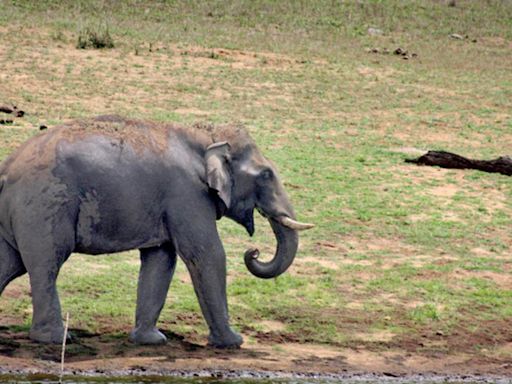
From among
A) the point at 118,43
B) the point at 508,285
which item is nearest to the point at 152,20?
the point at 118,43

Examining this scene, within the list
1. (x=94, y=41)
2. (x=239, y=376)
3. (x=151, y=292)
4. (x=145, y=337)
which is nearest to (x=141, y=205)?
(x=151, y=292)

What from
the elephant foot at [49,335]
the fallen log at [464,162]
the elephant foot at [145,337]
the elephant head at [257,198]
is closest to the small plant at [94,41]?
the fallen log at [464,162]

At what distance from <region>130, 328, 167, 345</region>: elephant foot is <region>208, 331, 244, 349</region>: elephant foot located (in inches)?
18.3

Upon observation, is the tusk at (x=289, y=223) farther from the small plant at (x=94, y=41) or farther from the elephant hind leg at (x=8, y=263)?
the small plant at (x=94, y=41)

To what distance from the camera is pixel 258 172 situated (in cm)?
1410

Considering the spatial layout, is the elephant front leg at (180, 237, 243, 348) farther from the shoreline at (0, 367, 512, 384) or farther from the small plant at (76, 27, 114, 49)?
the small plant at (76, 27, 114, 49)

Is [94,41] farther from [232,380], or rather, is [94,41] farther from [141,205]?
[232,380]

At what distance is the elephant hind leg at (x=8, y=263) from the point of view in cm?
1366

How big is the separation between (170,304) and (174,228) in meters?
2.16

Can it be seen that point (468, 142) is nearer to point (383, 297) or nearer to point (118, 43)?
point (118, 43)

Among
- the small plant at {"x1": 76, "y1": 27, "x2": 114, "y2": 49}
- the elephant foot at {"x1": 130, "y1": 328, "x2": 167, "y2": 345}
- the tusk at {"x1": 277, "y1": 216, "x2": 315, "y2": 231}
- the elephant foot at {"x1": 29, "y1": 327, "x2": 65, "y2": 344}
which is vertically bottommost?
the elephant foot at {"x1": 130, "y1": 328, "x2": 167, "y2": 345}

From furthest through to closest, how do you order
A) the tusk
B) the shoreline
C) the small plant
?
the small plant → the tusk → the shoreline

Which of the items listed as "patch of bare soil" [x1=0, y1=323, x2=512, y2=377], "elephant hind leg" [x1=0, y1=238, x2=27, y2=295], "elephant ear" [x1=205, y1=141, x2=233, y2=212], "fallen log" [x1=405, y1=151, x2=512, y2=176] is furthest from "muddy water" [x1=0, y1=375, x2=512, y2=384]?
"fallen log" [x1=405, y1=151, x2=512, y2=176]

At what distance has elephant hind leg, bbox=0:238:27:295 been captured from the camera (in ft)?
44.8
